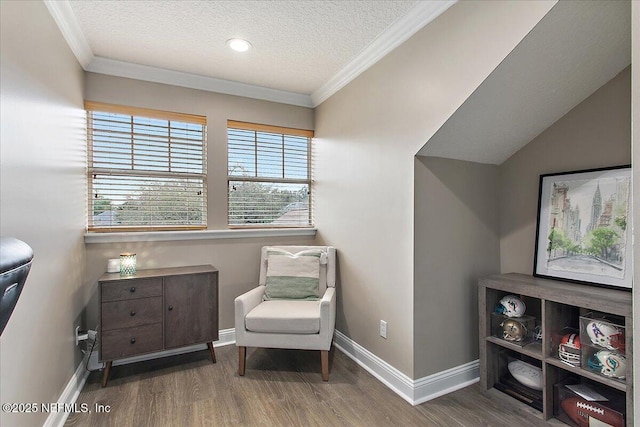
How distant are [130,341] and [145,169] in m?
1.40

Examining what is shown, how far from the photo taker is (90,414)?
1961 millimetres

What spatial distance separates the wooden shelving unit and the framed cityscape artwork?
9 cm

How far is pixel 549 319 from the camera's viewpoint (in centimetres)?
186

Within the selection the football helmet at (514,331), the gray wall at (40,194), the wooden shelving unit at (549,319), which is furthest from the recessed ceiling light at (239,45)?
the football helmet at (514,331)

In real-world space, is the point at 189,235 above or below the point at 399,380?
above

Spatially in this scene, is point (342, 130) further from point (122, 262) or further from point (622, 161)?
point (122, 262)

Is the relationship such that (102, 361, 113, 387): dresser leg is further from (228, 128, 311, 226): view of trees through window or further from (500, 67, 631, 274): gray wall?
(500, 67, 631, 274): gray wall

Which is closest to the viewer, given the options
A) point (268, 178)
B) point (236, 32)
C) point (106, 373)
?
point (236, 32)

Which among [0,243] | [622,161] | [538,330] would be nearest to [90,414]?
[0,243]

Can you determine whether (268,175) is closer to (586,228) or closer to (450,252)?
(450,252)

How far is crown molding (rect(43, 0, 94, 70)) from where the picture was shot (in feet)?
5.99

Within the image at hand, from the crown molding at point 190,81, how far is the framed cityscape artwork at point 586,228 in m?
2.36

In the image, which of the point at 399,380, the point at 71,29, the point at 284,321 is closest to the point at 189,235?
the point at 284,321

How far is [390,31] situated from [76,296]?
9.48 feet
